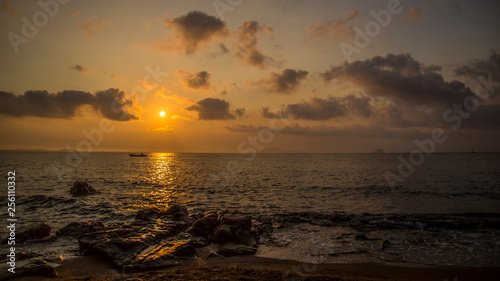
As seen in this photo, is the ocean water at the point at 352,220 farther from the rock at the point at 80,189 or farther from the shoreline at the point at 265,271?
the rock at the point at 80,189

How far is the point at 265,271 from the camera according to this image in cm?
948

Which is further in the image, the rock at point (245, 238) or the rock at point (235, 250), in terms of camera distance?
the rock at point (245, 238)

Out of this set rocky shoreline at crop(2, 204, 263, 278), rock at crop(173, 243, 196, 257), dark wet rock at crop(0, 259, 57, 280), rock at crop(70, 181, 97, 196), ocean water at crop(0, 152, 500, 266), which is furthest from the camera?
rock at crop(70, 181, 97, 196)

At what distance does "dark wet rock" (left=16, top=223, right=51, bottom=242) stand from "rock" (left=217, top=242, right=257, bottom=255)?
35.5 feet

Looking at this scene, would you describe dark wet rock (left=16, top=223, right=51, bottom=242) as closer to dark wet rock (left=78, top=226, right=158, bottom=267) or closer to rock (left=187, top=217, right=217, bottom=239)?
dark wet rock (left=78, top=226, right=158, bottom=267)

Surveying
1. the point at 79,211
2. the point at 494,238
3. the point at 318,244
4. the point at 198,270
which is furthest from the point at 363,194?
the point at 79,211

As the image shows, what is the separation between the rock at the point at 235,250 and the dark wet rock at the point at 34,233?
10.8 meters

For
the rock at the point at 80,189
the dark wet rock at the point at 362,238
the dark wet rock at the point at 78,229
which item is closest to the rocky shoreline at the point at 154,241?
the dark wet rock at the point at 78,229

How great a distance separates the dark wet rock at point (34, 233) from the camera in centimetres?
1371

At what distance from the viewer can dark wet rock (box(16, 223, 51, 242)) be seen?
13.7 metres

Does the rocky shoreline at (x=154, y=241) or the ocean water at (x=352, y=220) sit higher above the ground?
the rocky shoreline at (x=154, y=241)

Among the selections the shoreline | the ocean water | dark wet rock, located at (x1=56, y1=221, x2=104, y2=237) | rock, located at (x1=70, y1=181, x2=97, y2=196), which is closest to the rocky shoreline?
dark wet rock, located at (x1=56, y1=221, x2=104, y2=237)

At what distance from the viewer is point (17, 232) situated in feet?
46.1

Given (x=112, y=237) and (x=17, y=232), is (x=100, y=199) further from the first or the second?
(x=112, y=237)
